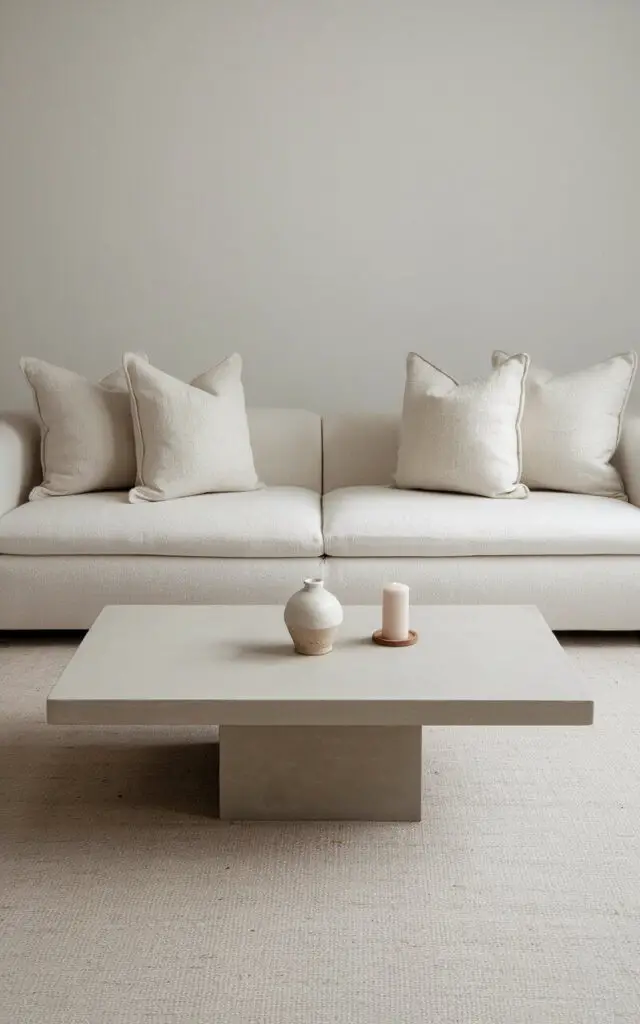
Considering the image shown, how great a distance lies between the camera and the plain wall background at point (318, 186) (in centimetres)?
469

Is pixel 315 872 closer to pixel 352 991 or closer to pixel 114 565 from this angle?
pixel 352 991

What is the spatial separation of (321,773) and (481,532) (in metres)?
1.38

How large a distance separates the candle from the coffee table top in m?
0.04

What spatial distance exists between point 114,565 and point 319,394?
1741 mm

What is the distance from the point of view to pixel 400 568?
11.5 ft

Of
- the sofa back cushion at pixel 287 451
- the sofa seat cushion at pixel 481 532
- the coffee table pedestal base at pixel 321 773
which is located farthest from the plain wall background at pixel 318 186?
the coffee table pedestal base at pixel 321 773

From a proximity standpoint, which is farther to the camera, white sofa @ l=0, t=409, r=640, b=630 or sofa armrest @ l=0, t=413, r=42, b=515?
sofa armrest @ l=0, t=413, r=42, b=515

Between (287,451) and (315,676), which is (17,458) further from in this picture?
(315,676)

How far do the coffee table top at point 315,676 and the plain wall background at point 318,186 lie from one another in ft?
8.16

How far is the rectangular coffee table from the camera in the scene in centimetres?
211

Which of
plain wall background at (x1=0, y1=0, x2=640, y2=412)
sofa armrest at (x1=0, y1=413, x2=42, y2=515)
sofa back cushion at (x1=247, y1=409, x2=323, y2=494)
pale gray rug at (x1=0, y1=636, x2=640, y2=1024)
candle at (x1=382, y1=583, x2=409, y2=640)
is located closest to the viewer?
pale gray rug at (x1=0, y1=636, x2=640, y2=1024)

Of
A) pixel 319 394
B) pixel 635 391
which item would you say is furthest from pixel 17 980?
pixel 635 391

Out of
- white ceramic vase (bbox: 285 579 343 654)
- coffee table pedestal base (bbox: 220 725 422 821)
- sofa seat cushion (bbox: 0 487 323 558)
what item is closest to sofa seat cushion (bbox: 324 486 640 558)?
sofa seat cushion (bbox: 0 487 323 558)

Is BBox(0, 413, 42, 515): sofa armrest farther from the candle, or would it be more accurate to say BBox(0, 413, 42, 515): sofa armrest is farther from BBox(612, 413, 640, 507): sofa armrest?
BBox(612, 413, 640, 507): sofa armrest
